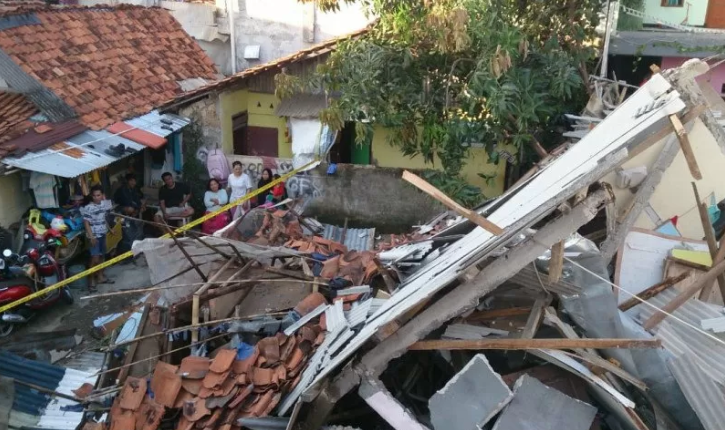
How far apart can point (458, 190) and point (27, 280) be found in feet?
20.0

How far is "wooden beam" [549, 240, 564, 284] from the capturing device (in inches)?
152

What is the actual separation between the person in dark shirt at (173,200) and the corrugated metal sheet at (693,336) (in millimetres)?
8207

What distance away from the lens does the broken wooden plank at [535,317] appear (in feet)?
13.6

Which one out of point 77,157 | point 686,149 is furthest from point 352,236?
point 686,149

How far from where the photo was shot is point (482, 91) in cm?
803

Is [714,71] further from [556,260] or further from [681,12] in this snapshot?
[556,260]

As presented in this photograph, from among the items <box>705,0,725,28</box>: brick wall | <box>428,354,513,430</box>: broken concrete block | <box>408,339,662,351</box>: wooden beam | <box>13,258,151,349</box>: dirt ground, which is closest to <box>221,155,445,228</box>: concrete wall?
<box>13,258,151,349</box>: dirt ground

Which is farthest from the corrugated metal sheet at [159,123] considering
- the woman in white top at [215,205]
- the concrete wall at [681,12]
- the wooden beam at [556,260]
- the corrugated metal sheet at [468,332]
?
the concrete wall at [681,12]

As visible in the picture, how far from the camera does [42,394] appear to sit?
5816 millimetres

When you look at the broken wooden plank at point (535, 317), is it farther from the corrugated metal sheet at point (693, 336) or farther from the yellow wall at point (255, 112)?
the yellow wall at point (255, 112)

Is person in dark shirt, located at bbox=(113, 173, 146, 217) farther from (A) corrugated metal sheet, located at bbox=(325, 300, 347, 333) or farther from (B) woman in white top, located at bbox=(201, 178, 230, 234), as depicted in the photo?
(A) corrugated metal sheet, located at bbox=(325, 300, 347, 333)

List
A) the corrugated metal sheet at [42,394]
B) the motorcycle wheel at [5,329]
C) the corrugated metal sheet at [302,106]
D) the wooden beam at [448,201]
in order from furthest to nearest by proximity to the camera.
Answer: the corrugated metal sheet at [302,106] < the motorcycle wheel at [5,329] < the corrugated metal sheet at [42,394] < the wooden beam at [448,201]

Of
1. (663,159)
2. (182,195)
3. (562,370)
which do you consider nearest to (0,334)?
(182,195)

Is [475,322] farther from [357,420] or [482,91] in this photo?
[482,91]
